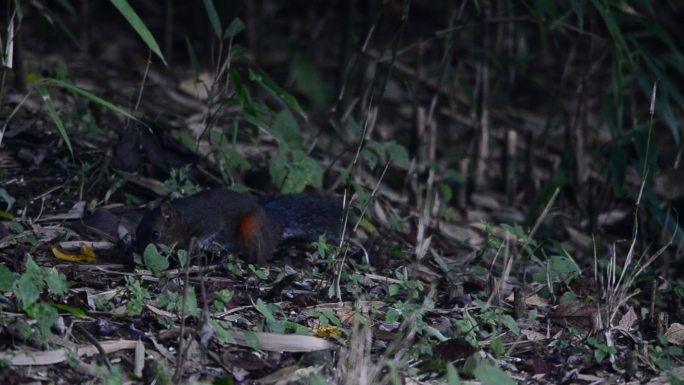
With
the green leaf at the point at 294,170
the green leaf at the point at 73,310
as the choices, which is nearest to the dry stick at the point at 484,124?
the green leaf at the point at 294,170

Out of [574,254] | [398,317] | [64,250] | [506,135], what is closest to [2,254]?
[64,250]

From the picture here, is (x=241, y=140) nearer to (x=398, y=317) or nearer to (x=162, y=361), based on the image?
(x=398, y=317)

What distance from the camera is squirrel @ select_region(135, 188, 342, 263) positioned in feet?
16.5

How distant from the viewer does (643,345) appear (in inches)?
161

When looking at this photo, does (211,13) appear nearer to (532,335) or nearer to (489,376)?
(532,335)

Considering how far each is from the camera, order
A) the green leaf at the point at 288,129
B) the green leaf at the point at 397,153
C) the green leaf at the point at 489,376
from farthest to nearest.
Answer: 1. the green leaf at the point at 288,129
2. the green leaf at the point at 397,153
3. the green leaf at the point at 489,376

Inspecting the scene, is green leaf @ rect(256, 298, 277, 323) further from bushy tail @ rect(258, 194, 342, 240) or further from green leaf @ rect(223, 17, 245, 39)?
green leaf @ rect(223, 17, 245, 39)

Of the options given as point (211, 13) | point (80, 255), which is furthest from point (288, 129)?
point (80, 255)

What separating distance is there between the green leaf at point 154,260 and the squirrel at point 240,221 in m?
0.45

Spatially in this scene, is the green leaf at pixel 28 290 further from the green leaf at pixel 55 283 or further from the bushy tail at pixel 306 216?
the bushy tail at pixel 306 216

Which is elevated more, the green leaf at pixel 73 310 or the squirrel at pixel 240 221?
the green leaf at pixel 73 310

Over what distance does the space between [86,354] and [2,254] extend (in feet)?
3.67

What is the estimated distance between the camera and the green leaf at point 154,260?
14.5 feet

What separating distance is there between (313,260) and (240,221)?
17.0 inches
